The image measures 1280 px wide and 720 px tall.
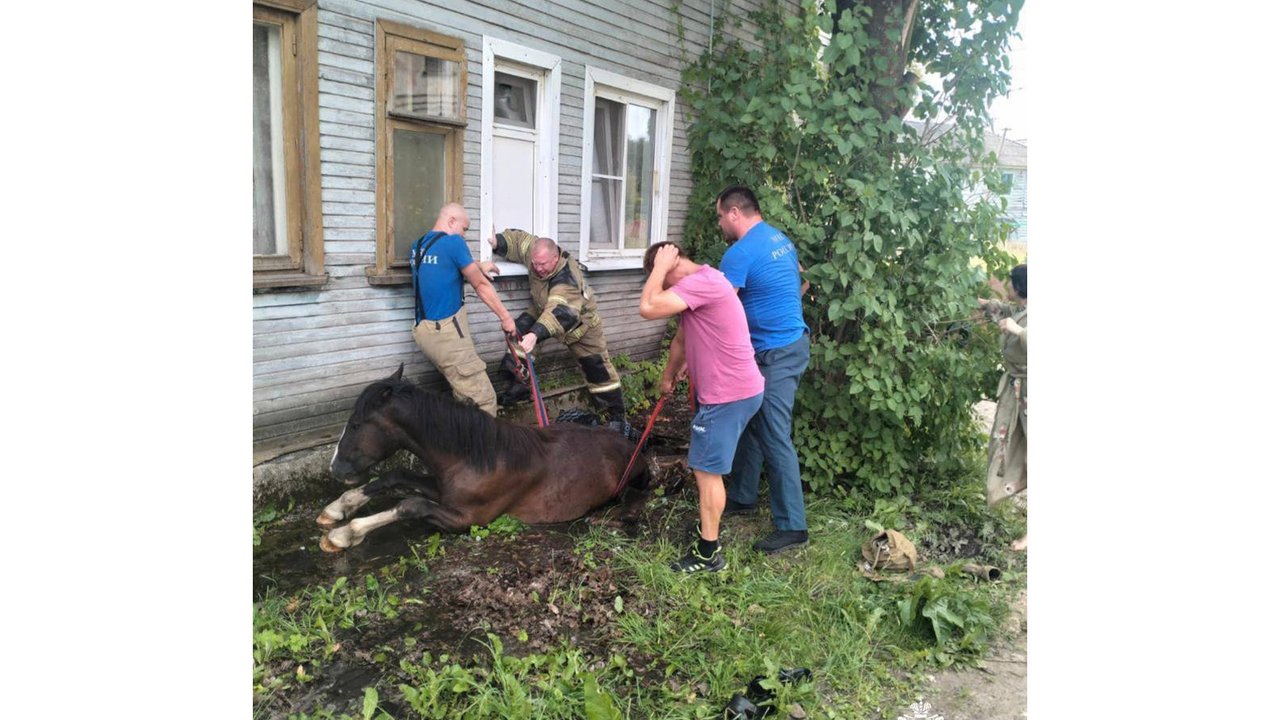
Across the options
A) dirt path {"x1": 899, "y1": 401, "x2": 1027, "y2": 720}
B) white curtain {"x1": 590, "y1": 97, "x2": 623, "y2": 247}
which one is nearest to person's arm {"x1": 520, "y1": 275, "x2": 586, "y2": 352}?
white curtain {"x1": 590, "y1": 97, "x2": 623, "y2": 247}

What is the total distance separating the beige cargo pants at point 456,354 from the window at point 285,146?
0.90 meters

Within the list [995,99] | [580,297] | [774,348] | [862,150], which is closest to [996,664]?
[774,348]

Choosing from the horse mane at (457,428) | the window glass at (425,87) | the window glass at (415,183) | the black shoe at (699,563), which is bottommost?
the black shoe at (699,563)

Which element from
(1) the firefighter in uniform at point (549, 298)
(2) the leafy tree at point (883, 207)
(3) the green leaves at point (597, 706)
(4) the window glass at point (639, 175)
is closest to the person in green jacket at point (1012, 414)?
(2) the leafy tree at point (883, 207)

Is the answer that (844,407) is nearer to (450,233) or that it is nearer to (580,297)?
(580,297)

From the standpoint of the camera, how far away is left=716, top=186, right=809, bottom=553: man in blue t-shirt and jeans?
16.9ft

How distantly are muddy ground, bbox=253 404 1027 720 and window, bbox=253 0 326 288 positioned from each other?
5.30 ft

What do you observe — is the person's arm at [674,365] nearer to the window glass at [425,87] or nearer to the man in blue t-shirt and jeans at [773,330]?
the man in blue t-shirt and jeans at [773,330]

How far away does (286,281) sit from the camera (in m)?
5.34

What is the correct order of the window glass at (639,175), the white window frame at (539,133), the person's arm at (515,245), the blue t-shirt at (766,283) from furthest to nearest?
the window glass at (639,175) < the person's arm at (515,245) < the white window frame at (539,133) < the blue t-shirt at (766,283)

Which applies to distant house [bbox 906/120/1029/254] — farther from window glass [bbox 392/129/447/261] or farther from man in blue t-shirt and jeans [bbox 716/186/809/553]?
window glass [bbox 392/129/447/261]

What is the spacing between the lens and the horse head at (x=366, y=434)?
193 inches

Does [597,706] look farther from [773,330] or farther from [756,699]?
[773,330]
